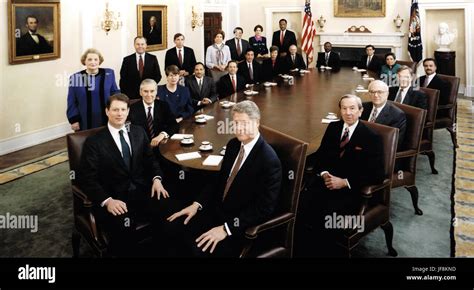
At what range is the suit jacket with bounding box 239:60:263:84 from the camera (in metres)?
8.24

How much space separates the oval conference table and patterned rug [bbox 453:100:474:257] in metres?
1.47

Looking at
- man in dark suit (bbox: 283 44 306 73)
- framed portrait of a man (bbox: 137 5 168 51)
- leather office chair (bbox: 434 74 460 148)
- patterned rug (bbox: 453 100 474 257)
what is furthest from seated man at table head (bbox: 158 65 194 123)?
man in dark suit (bbox: 283 44 306 73)

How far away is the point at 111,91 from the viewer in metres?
4.89

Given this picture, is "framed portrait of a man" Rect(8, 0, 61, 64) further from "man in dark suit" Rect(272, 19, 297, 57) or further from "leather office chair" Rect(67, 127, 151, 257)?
"man in dark suit" Rect(272, 19, 297, 57)

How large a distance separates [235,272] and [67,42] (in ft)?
20.2

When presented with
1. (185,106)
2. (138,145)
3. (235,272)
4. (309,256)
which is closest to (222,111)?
(185,106)

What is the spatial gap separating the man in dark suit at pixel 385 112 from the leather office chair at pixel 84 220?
2455mm

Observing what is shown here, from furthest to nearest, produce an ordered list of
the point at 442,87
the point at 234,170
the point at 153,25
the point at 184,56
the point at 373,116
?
the point at 153,25, the point at 184,56, the point at 442,87, the point at 373,116, the point at 234,170

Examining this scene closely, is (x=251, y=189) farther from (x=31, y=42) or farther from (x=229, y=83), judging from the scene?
(x=31, y=42)

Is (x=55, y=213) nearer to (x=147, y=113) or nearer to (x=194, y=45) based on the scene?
(x=147, y=113)

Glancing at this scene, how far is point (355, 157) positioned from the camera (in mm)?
3506

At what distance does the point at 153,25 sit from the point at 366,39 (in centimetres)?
565

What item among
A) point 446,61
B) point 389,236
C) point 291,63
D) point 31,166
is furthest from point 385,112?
point 446,61

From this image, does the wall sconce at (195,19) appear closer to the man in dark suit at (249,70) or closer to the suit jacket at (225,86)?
the man in dark suit at (249,70)
